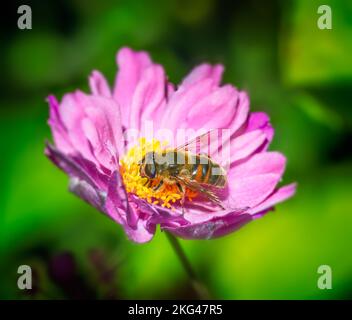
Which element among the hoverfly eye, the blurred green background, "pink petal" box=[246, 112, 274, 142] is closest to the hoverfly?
the hoverfly eye

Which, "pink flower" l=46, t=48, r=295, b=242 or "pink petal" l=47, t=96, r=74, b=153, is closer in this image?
"pink flower" l=46, t=48, r=295, b=242

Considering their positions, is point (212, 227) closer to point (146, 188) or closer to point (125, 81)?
point (146, 188)

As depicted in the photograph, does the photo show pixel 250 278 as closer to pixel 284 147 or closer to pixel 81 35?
pixel 284 147

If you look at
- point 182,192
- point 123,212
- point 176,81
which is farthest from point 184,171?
point 176,81

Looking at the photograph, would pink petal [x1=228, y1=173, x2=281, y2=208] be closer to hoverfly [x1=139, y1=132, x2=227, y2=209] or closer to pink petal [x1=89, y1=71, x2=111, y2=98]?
hoverfly [x1=139, y1=132, x2=227, y2=209]

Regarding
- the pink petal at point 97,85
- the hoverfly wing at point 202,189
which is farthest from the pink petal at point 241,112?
the pink petal at point 97,85

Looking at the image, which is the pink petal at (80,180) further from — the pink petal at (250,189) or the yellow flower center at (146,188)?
the pink petal at (250,189)
